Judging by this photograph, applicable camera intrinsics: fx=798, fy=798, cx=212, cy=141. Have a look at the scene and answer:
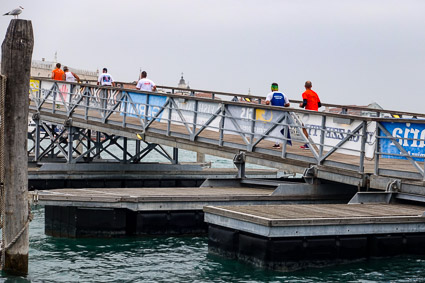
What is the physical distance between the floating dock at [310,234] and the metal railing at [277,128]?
150cm

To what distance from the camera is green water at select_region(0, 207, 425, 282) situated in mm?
14250

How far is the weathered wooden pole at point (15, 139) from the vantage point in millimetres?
13602

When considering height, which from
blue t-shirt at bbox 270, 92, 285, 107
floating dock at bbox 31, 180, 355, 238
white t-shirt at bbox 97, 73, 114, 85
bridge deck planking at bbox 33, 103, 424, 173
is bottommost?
floating dock at bbox 31, 180, 355, 238

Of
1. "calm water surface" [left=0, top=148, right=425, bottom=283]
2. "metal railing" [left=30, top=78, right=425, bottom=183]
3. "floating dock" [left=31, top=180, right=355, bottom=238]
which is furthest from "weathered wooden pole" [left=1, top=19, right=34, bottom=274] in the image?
"metal railing" [left=30, top=78, right=425, bottom=183]

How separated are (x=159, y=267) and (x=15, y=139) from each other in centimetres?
394

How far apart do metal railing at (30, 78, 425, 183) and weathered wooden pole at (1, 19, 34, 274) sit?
276 inches

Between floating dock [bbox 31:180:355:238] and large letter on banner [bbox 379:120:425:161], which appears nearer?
large letter on banner [bbox 379:120:425:161]

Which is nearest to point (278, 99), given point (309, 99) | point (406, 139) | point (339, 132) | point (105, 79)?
point (309, 99)

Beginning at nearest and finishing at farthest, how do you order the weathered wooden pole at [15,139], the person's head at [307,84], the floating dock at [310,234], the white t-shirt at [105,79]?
1. the weathered wooden pole at [15,139]
2. the floating dock at [310,234]
3. the person's head at [307,84]
4. the white t-shirt at [105,79]

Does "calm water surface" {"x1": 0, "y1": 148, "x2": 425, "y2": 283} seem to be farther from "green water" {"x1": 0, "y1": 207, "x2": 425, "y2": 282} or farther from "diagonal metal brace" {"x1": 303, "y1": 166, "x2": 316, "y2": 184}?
"diagonal metal brace" {"x1": 303, "y1": 166, "x2": 316, "y2": 184}

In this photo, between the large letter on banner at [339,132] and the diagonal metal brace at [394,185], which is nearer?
the diagonal metal brace at [394,185]

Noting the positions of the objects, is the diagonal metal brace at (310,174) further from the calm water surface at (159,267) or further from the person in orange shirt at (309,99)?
the person in orange shirt at (309,99)

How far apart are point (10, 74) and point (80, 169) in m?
14.7

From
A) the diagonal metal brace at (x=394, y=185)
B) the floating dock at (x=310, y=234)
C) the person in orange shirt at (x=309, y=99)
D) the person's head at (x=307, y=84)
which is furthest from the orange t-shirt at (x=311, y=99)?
the floating dock at (x=310, y=234)
